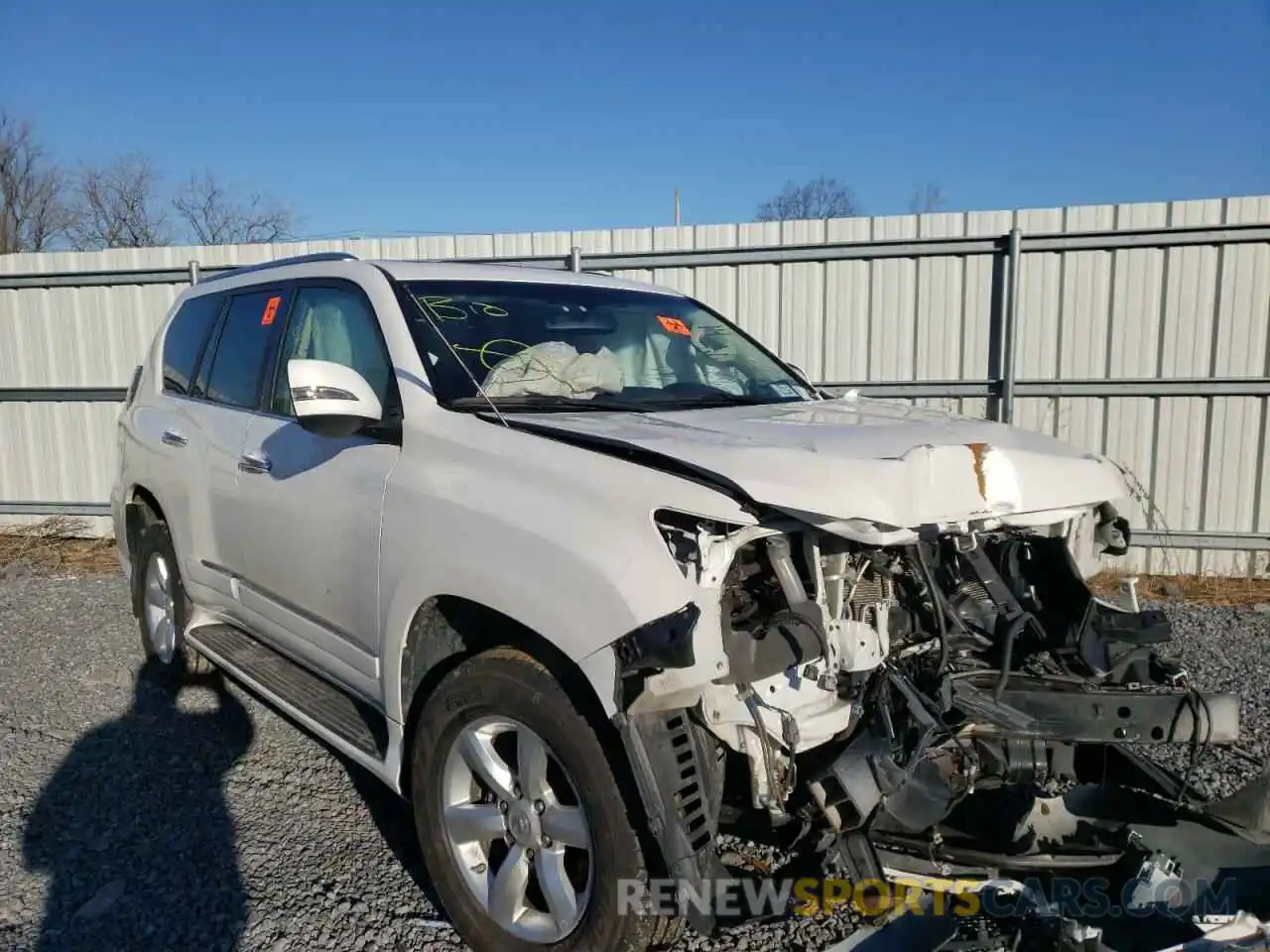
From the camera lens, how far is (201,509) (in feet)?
13.2

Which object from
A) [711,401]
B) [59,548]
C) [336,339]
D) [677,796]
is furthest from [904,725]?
[59,548]

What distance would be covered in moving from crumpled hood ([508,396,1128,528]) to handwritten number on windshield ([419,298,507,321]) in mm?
638

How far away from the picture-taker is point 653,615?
2023 mm

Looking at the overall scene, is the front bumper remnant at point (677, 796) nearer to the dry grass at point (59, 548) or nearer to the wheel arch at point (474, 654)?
the wheel arch at point (474, 654)

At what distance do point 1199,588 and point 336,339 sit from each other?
6191mm

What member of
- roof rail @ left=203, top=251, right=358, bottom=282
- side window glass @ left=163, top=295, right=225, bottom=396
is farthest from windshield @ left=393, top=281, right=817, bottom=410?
side window glass @ left=163, top=295, right=225, bottom=396

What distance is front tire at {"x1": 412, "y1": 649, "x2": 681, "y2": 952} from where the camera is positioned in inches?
85.0

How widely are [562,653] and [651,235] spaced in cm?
571

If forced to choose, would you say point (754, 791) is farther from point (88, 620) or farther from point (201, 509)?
point (88, 620)

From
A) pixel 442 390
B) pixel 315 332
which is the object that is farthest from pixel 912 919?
pixel 315 332

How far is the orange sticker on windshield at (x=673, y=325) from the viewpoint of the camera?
12.3ft

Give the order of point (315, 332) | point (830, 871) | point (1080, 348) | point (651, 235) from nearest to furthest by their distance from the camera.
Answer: point (830, 871) < point (315, 332) < point (1080, 348) < point (651, 235)

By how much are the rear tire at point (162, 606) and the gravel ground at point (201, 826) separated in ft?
0.54

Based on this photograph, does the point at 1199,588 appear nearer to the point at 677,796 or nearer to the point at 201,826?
the point at 677,796
